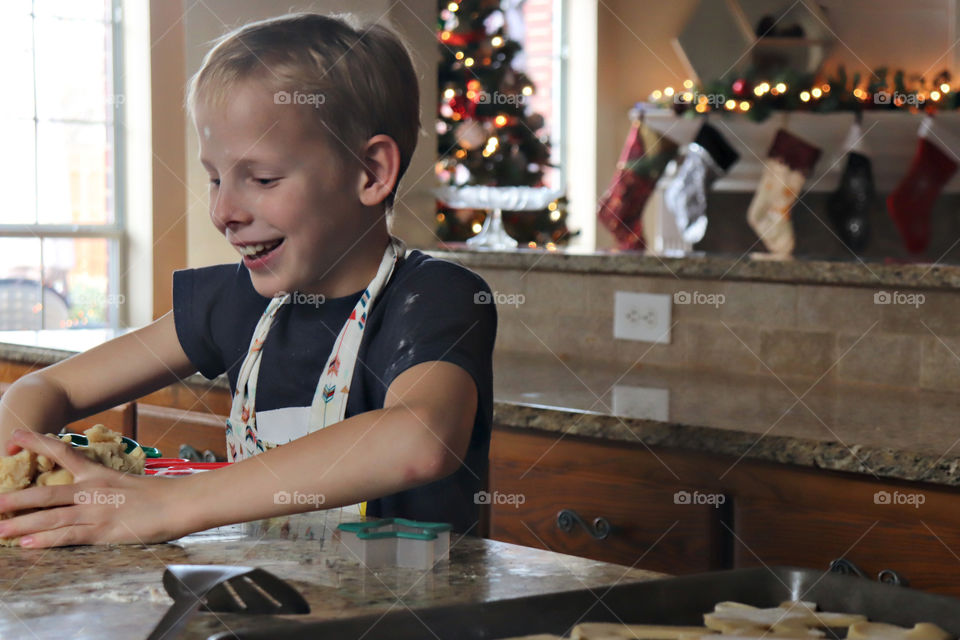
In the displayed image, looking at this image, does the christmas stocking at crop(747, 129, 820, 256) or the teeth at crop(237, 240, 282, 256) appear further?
the christmas stocking at crop(747, 129, 820, 256)

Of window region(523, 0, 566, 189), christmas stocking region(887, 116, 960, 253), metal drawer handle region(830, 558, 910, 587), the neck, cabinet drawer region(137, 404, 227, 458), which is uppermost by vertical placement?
window region(523, 0, 566, 189)

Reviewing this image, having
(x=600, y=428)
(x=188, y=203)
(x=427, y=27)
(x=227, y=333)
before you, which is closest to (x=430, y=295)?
(x=227, y=333)

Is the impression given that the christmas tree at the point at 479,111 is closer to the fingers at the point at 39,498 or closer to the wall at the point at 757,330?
the wall at the point at 757,330

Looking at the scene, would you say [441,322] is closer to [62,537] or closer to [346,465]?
[346,465]

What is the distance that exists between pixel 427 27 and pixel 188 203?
116 cm

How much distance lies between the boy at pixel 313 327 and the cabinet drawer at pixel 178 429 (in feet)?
1.88

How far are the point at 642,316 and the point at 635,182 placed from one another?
2.99 m

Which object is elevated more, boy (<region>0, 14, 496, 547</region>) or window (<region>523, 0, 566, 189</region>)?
window (<region>523, 0, 566, 189</region>)

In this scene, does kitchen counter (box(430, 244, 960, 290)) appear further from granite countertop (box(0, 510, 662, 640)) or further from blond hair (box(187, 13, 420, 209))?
granite countertop (box(0, 510, 662, 640))

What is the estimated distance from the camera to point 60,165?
3.93m

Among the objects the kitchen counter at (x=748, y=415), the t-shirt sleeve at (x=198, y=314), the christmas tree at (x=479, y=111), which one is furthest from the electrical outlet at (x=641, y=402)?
the christmas tree at (x=479, y=111)

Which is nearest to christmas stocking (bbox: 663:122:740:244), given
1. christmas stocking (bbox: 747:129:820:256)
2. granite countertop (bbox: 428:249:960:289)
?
christmas stocking (bbox: 747:129:820:256)

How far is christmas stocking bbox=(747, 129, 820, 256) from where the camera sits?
362 cm

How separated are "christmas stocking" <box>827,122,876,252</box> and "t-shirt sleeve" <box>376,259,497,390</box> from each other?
144 inches
